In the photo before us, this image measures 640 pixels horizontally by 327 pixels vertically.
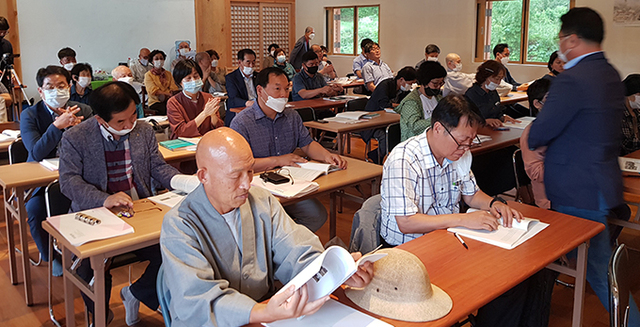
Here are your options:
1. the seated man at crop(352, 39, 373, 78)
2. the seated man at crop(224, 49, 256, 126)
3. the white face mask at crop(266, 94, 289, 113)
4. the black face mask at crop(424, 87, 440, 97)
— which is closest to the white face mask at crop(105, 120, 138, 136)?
the white face mask at crop(266, 94, 289, 113)

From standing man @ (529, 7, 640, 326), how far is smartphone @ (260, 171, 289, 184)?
1234 millimetres

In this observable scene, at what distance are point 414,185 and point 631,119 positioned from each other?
7.98ft

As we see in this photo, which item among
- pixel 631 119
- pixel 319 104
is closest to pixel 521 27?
Result: pixel 319 104

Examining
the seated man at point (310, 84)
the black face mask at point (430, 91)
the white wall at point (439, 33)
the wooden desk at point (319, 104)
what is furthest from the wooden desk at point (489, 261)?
the white wall at point (439, 33)

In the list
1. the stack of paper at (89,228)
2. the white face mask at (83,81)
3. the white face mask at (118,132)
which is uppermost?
the white face mask at (83,81)

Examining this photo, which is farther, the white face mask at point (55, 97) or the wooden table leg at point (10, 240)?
the white face mask at point (55, 97)

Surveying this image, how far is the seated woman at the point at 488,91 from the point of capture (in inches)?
184

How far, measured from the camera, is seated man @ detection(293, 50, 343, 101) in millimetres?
6504

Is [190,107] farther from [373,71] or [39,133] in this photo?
[373,71]

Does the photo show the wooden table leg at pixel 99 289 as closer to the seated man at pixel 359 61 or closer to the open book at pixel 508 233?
the open book at pixel 508 233

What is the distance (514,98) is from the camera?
654 centimetres

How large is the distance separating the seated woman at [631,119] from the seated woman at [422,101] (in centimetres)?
134

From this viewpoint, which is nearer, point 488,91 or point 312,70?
point 488,91

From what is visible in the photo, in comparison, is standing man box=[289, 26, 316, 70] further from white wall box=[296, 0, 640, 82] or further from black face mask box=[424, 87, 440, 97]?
black face mask box=[424, 87, 440, 97]
